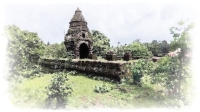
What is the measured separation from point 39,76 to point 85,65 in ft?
12.3

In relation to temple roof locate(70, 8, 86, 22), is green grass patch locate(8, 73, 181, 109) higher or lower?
lower

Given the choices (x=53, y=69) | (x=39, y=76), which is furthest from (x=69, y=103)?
A: (x=53, y=69)

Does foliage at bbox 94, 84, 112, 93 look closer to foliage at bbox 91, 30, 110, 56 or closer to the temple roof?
the temple roof

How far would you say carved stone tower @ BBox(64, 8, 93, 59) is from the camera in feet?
58.9

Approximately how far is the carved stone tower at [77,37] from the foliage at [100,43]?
42.2ft

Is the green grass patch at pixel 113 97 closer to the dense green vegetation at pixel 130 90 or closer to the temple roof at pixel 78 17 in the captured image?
the dense green vegetation at pixel 130 90

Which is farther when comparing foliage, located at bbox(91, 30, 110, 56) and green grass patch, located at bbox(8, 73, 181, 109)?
foliage, located at bbox(91, 30, 110, 56)

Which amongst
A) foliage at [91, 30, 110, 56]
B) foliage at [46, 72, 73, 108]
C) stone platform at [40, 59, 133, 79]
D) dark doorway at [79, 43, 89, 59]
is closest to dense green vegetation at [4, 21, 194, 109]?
foliage at [46, 72, 73, 108]

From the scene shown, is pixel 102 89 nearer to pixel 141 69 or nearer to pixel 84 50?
pixel 141 69

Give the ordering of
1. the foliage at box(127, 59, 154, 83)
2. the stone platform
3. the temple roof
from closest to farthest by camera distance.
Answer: the foliage at box(127, 59, 154, 83), the stone platform, the temple roof

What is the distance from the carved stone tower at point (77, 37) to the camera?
17956 mm

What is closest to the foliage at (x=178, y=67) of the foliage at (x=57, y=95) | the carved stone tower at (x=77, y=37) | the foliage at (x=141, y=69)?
the foliage at (x=141, y=69)

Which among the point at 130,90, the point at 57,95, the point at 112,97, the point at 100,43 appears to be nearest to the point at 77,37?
the point at 130,90

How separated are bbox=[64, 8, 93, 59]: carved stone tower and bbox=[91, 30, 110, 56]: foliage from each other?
42.2 feet
